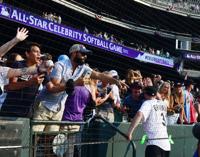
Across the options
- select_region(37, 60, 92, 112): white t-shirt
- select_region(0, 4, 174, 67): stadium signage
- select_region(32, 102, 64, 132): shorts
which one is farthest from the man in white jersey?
select_region(0, 4, 174, 67): stadium signage

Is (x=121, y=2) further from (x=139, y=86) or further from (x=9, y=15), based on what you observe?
(x=139, y=86)

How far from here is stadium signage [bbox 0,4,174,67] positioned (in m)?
14.6

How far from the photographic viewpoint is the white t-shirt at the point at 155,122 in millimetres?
7242

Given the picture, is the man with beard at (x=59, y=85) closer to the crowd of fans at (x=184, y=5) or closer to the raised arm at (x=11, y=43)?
the raised arm at (x=11, y=43)

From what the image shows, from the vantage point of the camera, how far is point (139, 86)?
27.5 ft

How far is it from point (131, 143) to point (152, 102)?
2.33ft

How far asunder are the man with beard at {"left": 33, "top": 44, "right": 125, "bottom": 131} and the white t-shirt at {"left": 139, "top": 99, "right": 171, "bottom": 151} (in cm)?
82

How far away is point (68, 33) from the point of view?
733 inches

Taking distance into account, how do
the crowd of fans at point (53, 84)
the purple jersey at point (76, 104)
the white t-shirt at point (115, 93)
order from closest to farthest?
the crowd of fans at point (53, 84)
the purple jersey at point (76, 104)
the white t-shirt at point (115, 93)

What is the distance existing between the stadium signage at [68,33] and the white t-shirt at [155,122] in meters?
7.96

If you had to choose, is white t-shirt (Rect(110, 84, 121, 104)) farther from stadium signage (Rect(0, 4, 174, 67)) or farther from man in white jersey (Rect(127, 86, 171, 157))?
stadium signage (Rect(0, 4, 174, 67))

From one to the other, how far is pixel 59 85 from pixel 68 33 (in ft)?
42.2

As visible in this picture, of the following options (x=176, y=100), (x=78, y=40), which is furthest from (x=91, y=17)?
(x=176, y=100)

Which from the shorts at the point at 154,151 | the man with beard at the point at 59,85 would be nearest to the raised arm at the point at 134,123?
the shorts at the point at 154,151
